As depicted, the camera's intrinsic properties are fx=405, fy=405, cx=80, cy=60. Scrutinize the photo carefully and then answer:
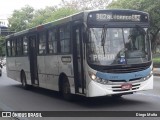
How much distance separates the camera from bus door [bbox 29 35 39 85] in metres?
17.7

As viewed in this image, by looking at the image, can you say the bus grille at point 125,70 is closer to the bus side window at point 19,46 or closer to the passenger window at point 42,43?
the passenger window at point 42,43

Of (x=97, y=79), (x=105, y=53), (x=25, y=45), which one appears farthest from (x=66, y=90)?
(x=25, y=45)

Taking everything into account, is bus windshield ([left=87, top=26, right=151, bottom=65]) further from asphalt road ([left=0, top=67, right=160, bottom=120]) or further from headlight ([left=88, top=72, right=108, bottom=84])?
asphalt road ([left=0, top=67, right=160, bottom=120])

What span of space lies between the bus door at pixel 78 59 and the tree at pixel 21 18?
72.2 metres

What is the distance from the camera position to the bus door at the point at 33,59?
17731mm

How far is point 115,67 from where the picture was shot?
12.0m

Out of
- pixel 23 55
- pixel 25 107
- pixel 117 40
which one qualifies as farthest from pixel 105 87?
pixel 23 55

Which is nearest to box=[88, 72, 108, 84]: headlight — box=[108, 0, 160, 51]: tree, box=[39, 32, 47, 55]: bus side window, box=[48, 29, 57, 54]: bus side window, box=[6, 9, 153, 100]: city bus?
box=[6, 9, 153, 100]: city bus

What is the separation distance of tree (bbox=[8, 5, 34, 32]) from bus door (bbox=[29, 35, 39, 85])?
66.4 metres

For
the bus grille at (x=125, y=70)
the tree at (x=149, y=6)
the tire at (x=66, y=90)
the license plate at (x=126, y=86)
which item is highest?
the tree at (x=149, y=6)

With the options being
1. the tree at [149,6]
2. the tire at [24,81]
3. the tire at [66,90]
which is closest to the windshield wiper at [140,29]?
the tire at [66,90]

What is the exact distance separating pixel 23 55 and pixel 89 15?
8.45 metres

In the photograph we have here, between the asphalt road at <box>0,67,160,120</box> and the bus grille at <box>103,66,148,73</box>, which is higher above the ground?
the bus grille at <box>103,66,148,73</box>

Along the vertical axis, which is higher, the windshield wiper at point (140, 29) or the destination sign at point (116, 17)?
the destination sign at point (116, 17)
